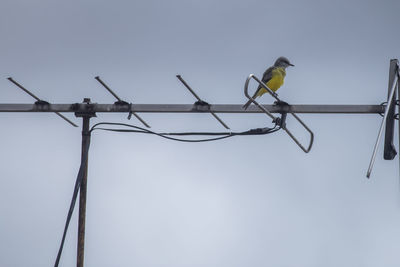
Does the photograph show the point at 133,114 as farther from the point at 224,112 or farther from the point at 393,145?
the point at 393,145

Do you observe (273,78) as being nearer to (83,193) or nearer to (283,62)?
(283,62)

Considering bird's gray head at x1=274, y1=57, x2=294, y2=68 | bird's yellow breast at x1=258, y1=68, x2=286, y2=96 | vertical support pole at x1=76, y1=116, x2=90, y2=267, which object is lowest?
vertical support pole at x1=76, y1=116, x2=90, y2=267

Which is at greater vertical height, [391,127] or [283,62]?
[283,62]

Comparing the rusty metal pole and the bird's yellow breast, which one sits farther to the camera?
the bird's yellow breast

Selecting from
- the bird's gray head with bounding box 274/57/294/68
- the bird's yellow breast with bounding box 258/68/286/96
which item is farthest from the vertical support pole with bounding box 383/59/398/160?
the bird's gray head with bounding box 274/57/294/68

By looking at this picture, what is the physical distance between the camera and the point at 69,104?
8.80m

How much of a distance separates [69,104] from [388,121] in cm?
426

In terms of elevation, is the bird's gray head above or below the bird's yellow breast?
above

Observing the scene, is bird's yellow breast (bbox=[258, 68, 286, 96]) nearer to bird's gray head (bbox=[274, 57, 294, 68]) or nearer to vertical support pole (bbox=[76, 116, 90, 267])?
bird's gray head (bbox=[274, 57, 294, 68])

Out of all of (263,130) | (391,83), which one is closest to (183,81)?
(263,130)

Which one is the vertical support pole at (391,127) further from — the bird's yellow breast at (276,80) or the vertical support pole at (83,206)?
the bird's yellow breast at (276,80)

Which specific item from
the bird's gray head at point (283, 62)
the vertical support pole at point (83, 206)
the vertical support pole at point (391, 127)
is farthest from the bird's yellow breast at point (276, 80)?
the vertical support pole at point (83, 206)

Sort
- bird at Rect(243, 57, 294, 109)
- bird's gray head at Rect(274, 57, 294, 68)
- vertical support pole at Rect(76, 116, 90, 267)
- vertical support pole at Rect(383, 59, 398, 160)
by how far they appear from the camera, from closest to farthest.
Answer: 1. vertical support pole at Rect(383, 59, 398, 160)
2. vertical support pole at Rect(76, 116, 90, 267)
3. bird at Rect(243, 57, 294, 109)
4. bird's gray head at Rect(274, 57, 294, 68)

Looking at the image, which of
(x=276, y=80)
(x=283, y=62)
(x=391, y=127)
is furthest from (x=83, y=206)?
(x=283, y=62)
